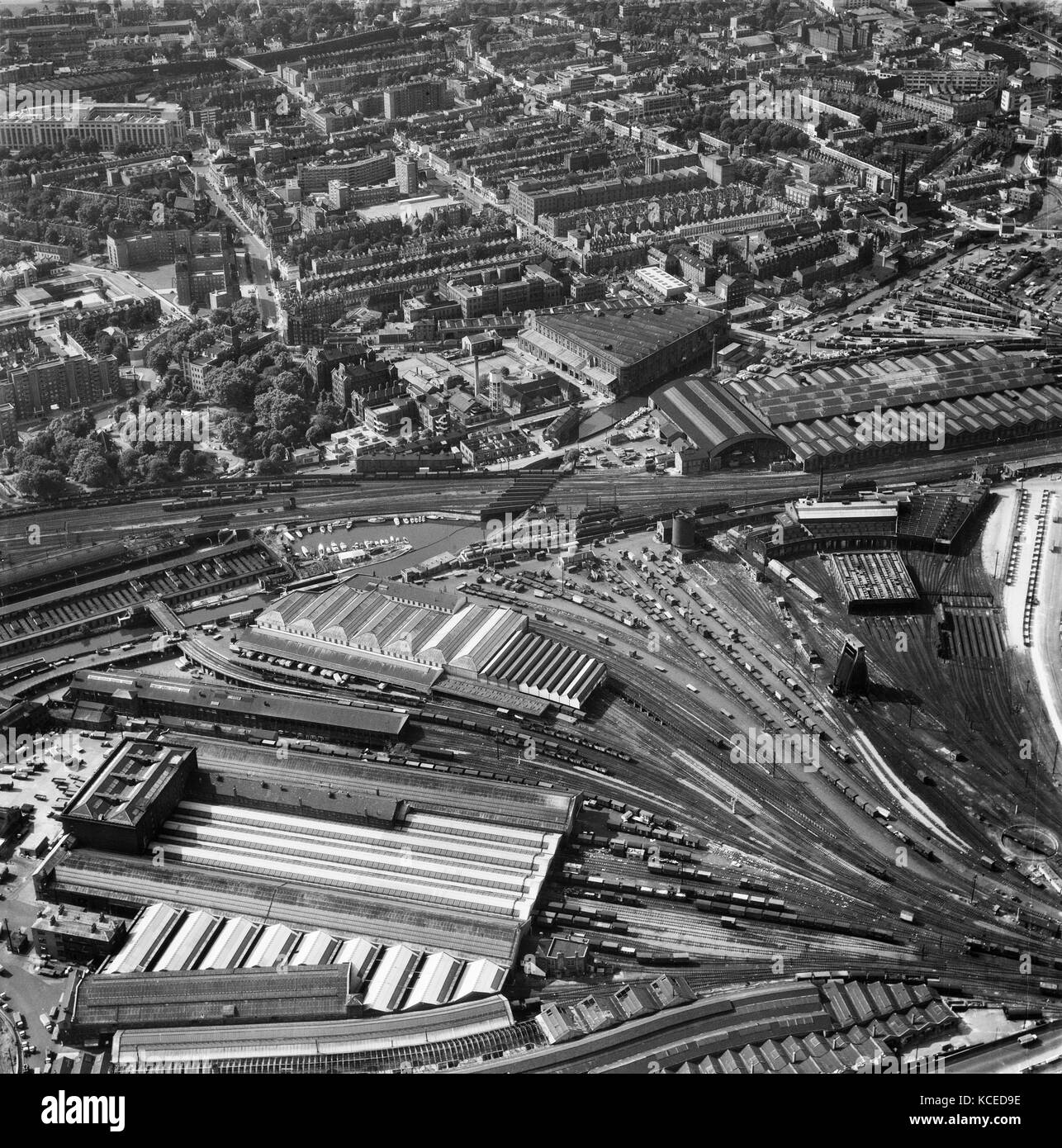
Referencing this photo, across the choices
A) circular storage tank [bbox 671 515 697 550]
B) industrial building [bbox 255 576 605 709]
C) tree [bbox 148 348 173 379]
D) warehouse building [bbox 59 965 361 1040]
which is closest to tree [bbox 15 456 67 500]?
tree [bbox 148 348 173 379]

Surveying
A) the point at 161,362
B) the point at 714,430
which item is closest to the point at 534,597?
the point at 714,430

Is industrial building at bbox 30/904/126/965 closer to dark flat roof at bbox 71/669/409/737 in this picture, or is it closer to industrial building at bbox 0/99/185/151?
dark flat roof at bbox 71/669/409/737

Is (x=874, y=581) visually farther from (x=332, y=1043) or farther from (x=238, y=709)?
(x=332, y=1043)

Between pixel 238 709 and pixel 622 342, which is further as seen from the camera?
pixel 622 342

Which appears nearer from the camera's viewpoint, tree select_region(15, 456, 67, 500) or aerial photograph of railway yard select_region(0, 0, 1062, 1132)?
aerial photograph of railway yard select_region(0, 0, 1062, 1132)

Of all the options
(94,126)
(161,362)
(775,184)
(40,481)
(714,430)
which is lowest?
(40,481)

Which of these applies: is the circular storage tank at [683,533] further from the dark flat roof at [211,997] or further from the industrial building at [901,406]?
the dark flat roof at [211,997]

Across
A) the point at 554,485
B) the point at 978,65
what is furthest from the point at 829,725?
the point at 978,65
